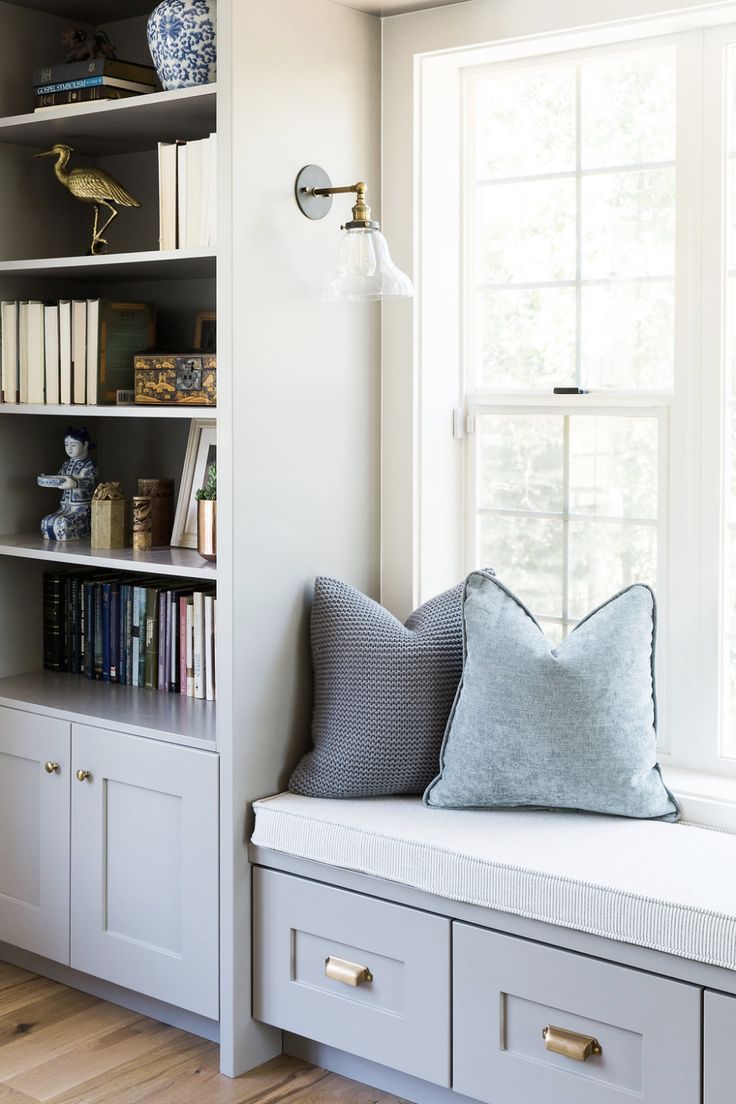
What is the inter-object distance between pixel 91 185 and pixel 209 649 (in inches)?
43.8

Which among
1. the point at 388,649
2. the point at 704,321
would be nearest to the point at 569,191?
the point at 704,321

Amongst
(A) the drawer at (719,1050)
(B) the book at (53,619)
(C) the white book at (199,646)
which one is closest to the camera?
(A) the drawer at (719,1050)

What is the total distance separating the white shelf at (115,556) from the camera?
2.71 m

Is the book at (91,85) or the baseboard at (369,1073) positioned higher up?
the book at (91,85)

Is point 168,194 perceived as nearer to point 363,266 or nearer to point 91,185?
point 91,185

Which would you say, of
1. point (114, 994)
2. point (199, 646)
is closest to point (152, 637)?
point (199, 646)

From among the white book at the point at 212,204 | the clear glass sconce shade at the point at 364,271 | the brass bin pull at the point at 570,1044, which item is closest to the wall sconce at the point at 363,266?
the clear glass sconce shade at the point at 364,271

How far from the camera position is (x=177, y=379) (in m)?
2.81

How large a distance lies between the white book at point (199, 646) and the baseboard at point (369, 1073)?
31.2 inches

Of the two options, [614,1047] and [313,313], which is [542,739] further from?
[313,313]

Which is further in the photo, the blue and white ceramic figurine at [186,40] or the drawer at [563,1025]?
the blue and white ceramic figurine at [186,40]

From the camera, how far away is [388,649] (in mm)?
2650

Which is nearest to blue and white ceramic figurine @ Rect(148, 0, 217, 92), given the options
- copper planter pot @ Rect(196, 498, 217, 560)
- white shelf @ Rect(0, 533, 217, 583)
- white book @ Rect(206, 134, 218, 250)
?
white book @ Rect(206, 134, 218, 250)

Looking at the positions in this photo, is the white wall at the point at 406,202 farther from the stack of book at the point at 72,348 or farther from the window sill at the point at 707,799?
the window sill at the point at 707,799
